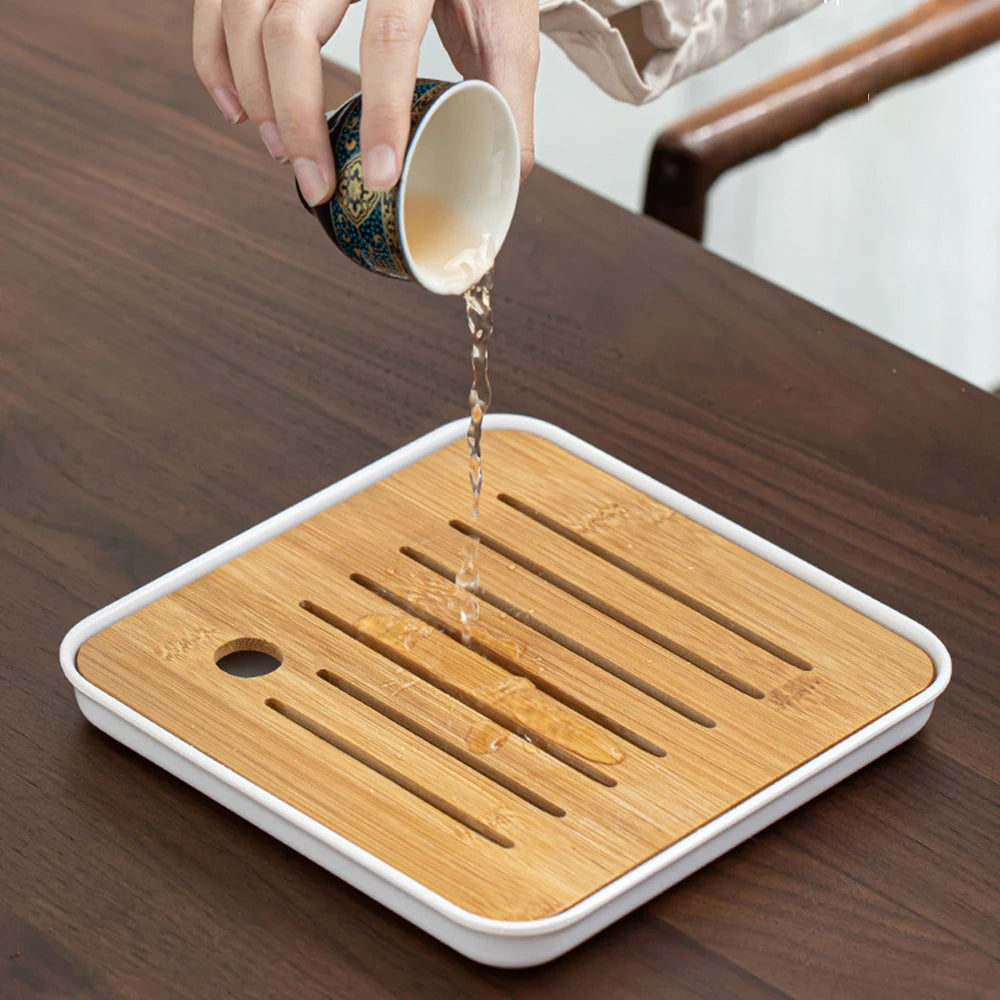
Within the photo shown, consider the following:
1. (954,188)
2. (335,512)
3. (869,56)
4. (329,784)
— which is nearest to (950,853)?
(329,784)

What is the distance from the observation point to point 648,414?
A: 1292 mm

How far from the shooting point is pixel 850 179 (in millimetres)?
3246

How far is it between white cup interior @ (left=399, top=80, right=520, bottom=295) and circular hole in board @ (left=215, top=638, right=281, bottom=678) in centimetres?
24

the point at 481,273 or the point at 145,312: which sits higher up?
the point at 481,273

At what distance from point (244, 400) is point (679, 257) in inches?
15.7

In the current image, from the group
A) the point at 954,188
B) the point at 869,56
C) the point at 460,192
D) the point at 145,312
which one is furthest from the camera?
the point at 954,188

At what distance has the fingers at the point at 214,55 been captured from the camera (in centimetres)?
106

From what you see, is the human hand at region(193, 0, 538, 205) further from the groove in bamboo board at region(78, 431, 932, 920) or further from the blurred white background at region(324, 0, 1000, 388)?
the blurred white background at region(324, 0, 1000, 388)

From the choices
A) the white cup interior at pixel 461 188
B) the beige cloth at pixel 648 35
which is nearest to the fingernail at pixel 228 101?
the white cup interior at pixel 461 188

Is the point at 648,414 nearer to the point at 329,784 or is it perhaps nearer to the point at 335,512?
the point at 335,512

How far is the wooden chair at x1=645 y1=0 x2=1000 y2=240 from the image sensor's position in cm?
174

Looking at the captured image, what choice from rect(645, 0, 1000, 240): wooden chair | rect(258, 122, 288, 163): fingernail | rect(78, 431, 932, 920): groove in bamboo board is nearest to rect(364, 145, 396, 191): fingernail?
rect(258, 122, 288, 163): fingernail

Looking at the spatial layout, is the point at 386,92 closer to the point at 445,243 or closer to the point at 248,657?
the point at 445,243

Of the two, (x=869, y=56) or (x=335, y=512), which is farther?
(x=869, y=56)
